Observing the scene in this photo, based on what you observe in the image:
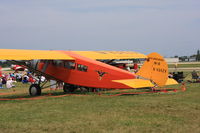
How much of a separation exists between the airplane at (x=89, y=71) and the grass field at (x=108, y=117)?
2.06 meters

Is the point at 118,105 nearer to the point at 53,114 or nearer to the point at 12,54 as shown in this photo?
the point at 53,114

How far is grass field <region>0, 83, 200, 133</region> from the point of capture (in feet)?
21.0

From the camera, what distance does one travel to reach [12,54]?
12.3 m

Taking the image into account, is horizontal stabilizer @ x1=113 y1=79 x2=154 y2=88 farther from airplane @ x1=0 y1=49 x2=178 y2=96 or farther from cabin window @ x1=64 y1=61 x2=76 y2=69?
cabin window @ x1=64 y1=61 x2=76 y2=69

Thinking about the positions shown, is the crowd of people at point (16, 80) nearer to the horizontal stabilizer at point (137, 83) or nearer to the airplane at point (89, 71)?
the airplane at point (89, 71)

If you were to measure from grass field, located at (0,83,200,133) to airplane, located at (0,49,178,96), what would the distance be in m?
2.06

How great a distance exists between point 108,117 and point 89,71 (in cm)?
556

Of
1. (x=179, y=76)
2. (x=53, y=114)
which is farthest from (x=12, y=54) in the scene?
(x=179, y=76)

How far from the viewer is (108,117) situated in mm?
7504

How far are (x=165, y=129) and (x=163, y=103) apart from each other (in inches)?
133

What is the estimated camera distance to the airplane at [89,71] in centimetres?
1180

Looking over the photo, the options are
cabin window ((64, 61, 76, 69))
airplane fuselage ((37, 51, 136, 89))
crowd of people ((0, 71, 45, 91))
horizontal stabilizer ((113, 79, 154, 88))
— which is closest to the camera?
horizontal stabilizer ((113, 79, 154, 88))

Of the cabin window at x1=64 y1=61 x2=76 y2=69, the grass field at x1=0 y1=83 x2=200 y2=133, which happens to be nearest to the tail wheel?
the cabin window at x1=64 y1=61 x2=76 y2=69

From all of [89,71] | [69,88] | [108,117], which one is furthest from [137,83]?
[69,88]
